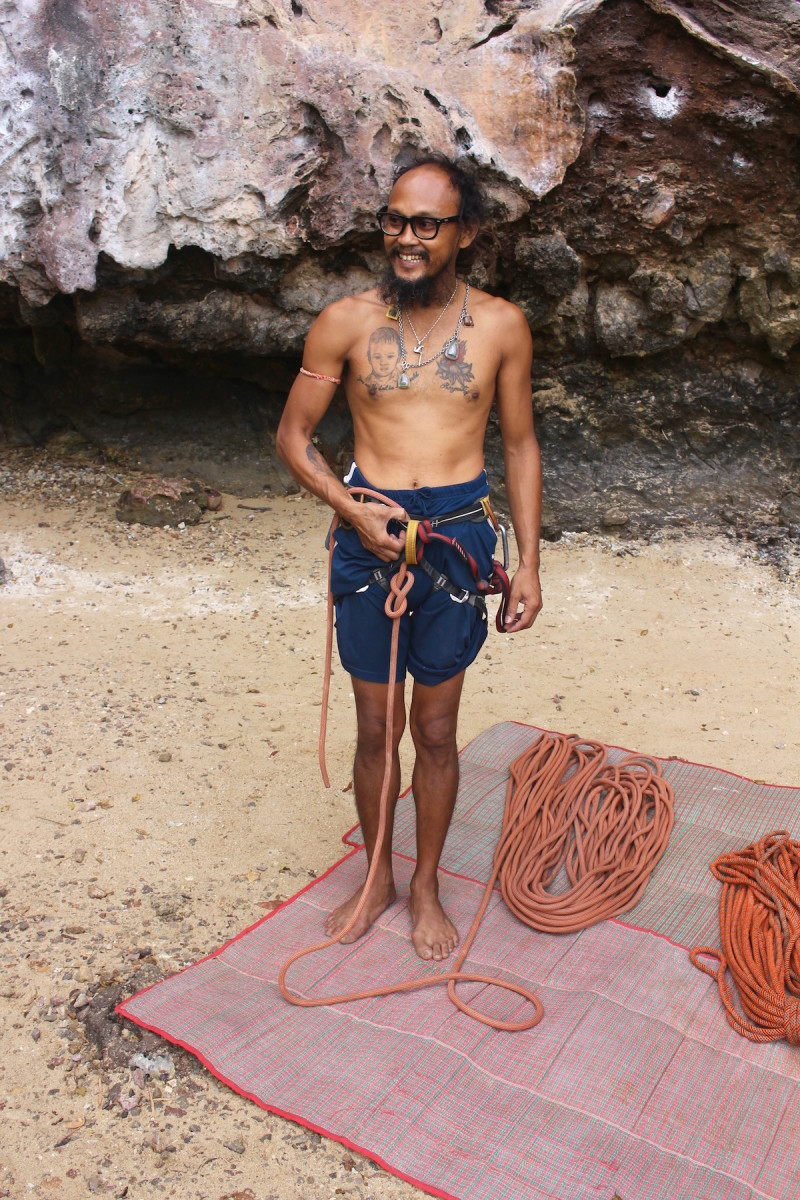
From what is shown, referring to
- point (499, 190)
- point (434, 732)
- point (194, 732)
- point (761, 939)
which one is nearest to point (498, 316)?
point (434, 732)

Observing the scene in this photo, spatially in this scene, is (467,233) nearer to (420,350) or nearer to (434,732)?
(420,350)

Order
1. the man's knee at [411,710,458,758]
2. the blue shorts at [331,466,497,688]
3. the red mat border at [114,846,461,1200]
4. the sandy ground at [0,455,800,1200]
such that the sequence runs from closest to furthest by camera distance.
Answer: the red mat border at [114,846,461,1200]
the sandy ground at [0,455,800,1200]
the blue shorts at [331,466,497,688]
the man's knee at [411,710,458,758]

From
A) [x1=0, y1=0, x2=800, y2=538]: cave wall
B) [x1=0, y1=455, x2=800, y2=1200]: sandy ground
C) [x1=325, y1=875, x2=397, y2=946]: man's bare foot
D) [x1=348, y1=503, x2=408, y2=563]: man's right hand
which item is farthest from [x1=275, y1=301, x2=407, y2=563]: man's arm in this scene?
[x1=0, y1=0, x2=800, y2=538]: cave wall

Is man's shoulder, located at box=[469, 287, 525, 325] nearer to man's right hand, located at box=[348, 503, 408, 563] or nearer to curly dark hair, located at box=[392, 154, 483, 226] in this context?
curly dark hair, located at box=[392, 154, 483, 226]

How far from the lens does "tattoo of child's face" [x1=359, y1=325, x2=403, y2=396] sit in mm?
2418

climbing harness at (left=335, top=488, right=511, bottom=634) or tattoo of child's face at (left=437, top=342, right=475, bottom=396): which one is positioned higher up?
tattoo of child's face at (left=437, top=342, right=475, bottom=396)

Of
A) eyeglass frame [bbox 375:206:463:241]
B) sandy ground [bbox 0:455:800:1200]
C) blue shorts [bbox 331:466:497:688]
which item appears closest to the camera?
sandy ground [bbox 0:455:800:1200]

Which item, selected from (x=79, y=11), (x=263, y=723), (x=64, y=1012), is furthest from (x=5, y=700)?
(x=79, y=11)

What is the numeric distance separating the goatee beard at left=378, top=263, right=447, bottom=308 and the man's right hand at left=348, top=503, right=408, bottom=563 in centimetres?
53

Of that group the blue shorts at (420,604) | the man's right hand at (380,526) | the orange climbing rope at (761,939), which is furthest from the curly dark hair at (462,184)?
the orange climbing rope at (761,939)

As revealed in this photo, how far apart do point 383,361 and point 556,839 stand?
1.58 meters

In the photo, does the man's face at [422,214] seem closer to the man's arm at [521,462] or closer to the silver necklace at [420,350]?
the silver necklace at [420,350]

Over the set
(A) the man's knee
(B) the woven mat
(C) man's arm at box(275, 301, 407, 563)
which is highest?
(C) man's arm at box(275, 301, 407, 563)

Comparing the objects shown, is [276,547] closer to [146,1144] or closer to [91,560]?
[91,560]
